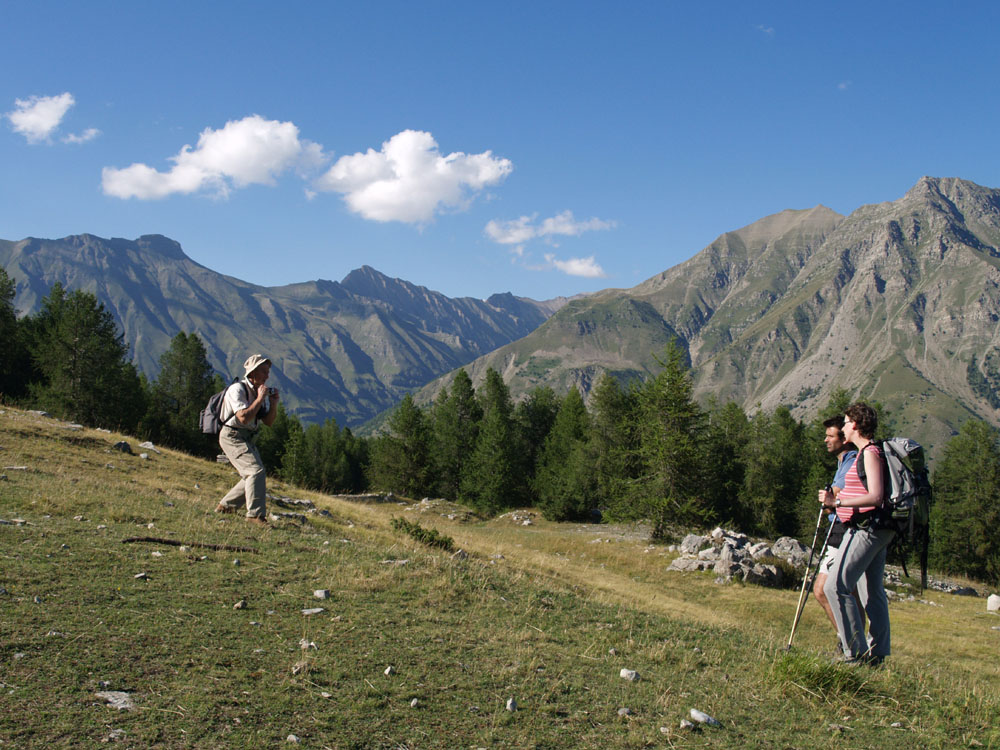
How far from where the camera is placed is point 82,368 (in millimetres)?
43562

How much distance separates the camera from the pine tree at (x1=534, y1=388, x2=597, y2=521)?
46.7 metres

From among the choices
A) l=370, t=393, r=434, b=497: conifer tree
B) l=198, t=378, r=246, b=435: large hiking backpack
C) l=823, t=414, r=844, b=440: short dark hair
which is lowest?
l=370, t=393, r=434, b=497: conifer tree

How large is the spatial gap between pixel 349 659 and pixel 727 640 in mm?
5501

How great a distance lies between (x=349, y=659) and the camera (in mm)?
6004

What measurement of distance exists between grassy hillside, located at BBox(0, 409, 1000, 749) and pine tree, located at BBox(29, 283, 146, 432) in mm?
38063

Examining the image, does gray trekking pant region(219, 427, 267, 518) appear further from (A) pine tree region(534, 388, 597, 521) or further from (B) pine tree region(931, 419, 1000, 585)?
(B) pine tree region(931, 419, 1000, 585)

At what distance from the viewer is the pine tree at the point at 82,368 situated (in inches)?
1665

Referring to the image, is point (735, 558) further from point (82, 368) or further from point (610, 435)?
point (82, 368)

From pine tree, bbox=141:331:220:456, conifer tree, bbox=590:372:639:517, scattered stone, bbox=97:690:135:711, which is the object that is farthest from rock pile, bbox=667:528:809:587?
pine tree, bbox=141:331:220:456

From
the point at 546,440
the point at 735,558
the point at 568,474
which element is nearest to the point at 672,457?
the point at 735,558

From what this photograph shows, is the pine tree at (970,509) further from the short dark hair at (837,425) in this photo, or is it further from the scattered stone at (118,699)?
the scattered stone at (118,699)

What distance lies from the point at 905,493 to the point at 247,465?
1034cm

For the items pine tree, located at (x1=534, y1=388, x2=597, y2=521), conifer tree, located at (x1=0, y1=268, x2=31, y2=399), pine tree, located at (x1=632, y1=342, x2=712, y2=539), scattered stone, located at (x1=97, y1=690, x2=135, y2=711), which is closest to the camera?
scattered stone, located at (x1=97, y1=690, x2=135, y2=711)

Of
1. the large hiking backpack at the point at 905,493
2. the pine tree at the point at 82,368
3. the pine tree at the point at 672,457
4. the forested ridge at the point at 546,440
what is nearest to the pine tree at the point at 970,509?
the forested ridge at the point at 546,440
